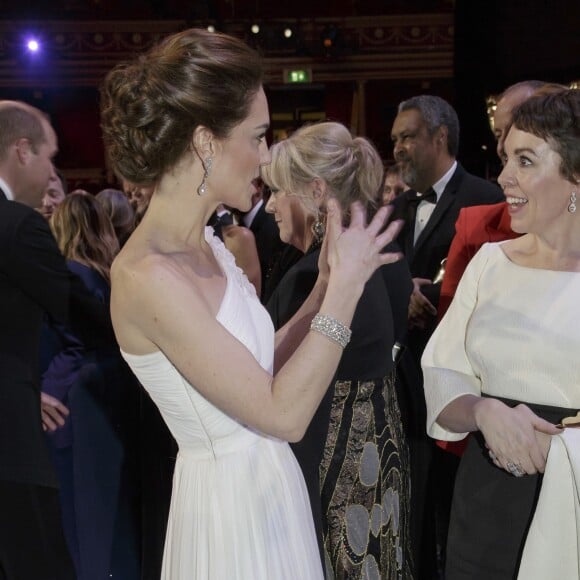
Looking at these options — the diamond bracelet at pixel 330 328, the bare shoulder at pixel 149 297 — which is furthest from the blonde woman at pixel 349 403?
the bare shoulder at pixel 149 297

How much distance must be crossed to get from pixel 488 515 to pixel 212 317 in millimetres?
898

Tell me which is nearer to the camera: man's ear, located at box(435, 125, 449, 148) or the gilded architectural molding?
man's ear, located at box(435, 125, 449, 148)

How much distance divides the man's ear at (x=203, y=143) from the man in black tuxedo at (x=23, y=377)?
1058 mm

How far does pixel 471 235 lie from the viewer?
2504 millimetres

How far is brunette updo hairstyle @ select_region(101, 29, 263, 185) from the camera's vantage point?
1419 millimetres

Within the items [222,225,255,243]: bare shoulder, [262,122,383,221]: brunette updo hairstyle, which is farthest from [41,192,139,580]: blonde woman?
[262,122,383,221]: brunette updo hairstyle

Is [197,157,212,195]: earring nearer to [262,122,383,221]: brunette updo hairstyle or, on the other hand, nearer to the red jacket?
[262,122,383,221]: brunette updo hairstyle

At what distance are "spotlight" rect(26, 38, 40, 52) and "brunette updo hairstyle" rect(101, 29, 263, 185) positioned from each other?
46.5 ft

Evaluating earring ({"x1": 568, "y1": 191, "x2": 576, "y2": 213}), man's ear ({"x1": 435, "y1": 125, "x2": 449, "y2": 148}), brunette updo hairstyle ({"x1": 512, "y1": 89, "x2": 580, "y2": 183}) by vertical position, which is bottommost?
earring ({"x1": 568, "y1": 191, "x2": 576, "y2": 213})

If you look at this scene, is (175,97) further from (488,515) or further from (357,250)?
(488,515)

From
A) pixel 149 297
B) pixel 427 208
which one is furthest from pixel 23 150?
pixel 427 208

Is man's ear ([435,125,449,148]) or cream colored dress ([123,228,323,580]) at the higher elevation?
man's ear ([435,125,449,148])

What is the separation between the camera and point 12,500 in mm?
2254

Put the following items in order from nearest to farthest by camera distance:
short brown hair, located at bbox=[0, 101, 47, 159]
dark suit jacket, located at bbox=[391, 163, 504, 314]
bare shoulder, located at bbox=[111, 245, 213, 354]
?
bare shoulder, located at bbox=[111, 245, 213, 354]
short brown hair, located at bbox=[0, 101, 47, 159]
dark suit jacket, located at bbox=[391, 163, 504, 314]
